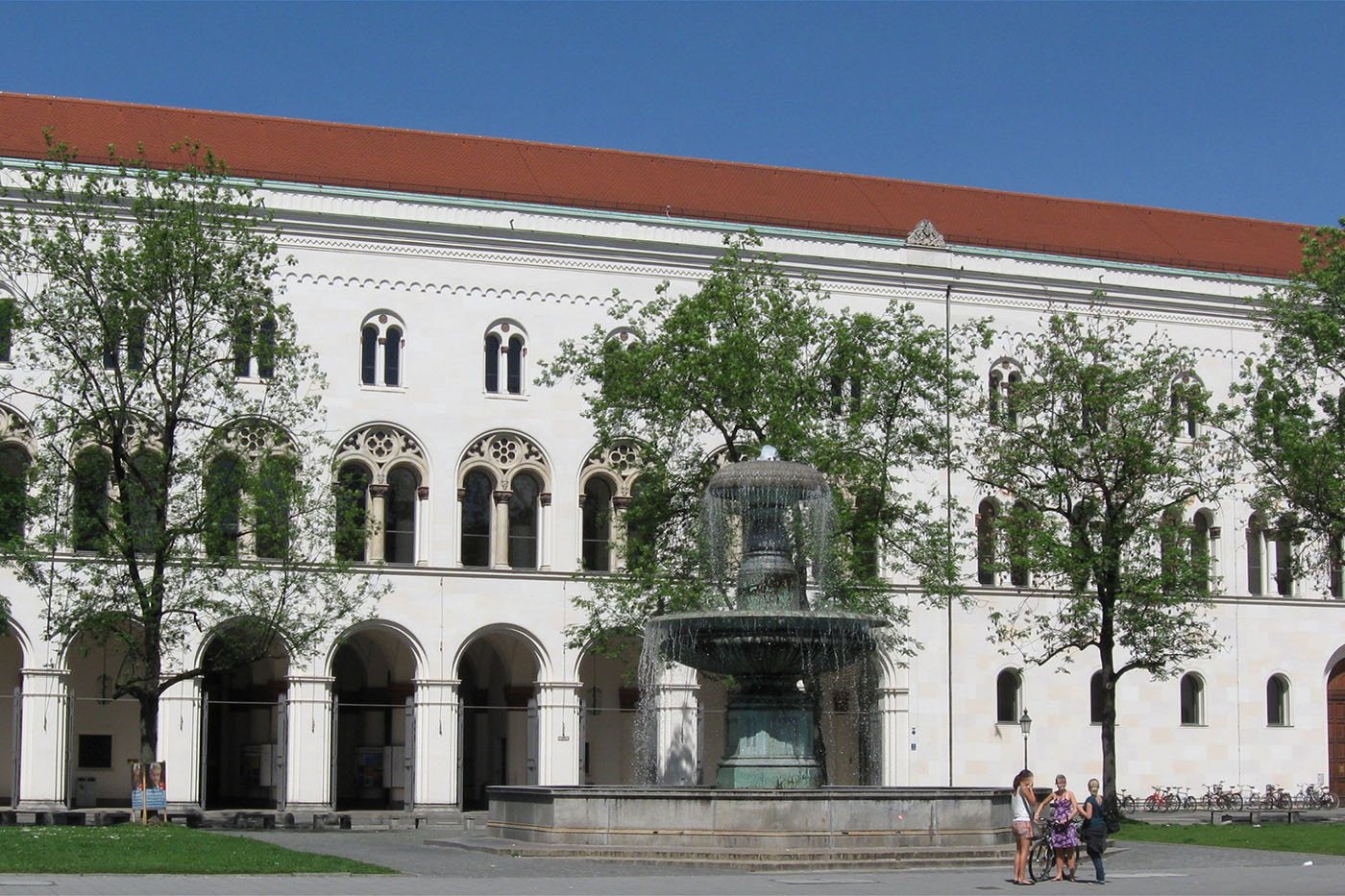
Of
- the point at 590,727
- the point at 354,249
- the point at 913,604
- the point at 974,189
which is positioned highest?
the point at 974,189

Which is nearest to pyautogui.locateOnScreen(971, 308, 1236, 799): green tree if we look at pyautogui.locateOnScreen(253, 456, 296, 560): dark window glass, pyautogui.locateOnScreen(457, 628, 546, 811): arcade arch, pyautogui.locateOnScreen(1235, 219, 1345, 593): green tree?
pyautogui.locateOnScreen(1235, 219, 1345, 593): green tree

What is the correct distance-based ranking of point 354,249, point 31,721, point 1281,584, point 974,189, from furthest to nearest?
point 974,189 → point 1281,584 → point 354,249 → point 31,721

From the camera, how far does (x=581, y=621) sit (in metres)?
48.4

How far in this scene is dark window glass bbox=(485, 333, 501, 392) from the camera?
49344mm

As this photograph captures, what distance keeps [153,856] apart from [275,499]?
36.3 ft

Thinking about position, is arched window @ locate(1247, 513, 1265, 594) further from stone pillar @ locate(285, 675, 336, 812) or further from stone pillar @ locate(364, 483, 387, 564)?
stone pillar @ locate(285, 675, 336, 812)

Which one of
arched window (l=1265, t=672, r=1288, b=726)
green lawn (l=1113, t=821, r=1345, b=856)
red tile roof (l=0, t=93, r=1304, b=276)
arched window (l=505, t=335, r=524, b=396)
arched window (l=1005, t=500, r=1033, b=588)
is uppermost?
red tile roof (l=0, t=93, r=1304, b=276)

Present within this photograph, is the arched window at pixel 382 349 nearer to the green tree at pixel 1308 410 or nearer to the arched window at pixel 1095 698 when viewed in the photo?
the green tree at pixel 1308 410

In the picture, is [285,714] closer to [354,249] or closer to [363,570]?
[363,570]

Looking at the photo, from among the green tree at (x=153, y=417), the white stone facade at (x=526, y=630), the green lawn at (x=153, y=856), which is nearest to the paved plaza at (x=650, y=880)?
the green lawn at (x=153, y=856)

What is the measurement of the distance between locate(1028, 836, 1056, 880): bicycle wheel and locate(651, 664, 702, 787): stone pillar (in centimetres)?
2342

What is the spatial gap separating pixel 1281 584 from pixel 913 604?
12.7 meters

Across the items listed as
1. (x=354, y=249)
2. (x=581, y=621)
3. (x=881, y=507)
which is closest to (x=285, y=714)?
(x=581, y=621)

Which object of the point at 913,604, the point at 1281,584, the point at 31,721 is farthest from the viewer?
the point at 1281,584
